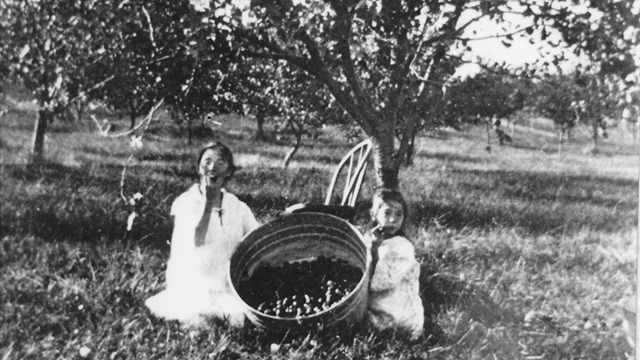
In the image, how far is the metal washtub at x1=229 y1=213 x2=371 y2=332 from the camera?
279 centimetres

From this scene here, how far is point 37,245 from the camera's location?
307 cm

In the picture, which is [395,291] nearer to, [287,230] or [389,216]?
[389,216]

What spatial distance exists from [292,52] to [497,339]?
242cm

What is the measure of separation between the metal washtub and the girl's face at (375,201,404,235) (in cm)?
16

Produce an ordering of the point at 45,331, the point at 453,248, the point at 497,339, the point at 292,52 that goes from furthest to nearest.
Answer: the point at 453,248
the point at 292,52
the point at 497,339
the point at 45,331

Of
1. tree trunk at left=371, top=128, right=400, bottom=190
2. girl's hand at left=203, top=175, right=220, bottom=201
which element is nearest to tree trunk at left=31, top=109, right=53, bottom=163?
girl's hand at left=203, top=175, right=220, bottom=201

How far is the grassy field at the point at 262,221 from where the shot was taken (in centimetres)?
257

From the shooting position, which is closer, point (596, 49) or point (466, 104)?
point (596, 49)

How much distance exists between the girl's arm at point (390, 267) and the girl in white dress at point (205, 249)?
828mm

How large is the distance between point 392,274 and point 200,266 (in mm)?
1151

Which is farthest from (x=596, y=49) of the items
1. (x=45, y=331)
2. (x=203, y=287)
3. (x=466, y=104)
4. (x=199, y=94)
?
(x=45, y=331)

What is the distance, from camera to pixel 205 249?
3.01 meters

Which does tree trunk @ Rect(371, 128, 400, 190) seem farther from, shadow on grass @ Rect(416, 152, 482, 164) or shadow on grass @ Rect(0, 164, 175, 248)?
shadow on grass @ Rect(416, 152, 482, 164)

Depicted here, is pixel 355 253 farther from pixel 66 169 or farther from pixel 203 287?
pixel 66 169
